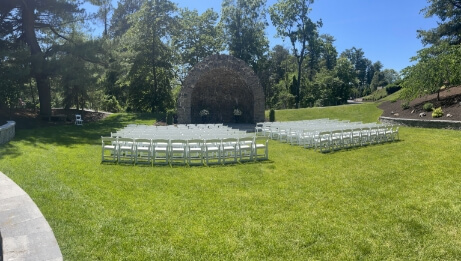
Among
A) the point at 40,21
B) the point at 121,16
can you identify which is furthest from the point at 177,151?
the point at 121,16

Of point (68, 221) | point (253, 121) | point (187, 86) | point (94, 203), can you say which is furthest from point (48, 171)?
point (253, 121)

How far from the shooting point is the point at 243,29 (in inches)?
1419

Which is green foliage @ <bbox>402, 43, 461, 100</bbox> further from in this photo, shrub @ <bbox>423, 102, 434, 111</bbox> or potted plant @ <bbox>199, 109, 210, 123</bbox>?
potted plant @ <bbox>199, 109, 210, 123</bbox>

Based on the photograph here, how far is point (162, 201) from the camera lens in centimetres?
541

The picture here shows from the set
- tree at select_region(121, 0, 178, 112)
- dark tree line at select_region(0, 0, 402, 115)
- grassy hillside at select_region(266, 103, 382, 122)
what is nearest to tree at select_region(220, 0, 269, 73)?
dark tree line at select_region(0, 0, 402, 115)

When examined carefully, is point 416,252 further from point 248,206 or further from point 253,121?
point 253,121

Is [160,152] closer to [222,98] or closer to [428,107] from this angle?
[222,98]

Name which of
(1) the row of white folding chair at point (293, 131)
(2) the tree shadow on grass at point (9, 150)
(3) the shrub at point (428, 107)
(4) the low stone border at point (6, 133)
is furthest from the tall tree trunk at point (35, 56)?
(3) the shrub at point (428, 107)

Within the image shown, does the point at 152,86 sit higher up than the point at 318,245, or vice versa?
the point at 152,86

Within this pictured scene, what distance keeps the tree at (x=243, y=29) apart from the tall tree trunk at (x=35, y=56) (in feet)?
68.2

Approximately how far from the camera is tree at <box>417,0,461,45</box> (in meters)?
22.2

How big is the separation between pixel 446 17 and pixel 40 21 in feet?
102

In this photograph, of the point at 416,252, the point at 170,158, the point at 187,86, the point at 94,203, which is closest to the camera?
the point at 416,252

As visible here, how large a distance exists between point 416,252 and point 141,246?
3.58m
